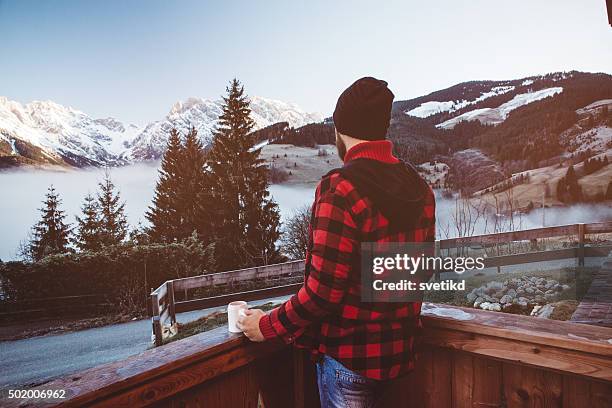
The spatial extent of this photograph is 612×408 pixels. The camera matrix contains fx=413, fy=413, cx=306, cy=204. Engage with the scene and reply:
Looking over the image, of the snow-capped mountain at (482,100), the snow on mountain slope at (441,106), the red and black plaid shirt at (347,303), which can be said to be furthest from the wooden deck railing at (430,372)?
the snow on mountain slope at (441,106)

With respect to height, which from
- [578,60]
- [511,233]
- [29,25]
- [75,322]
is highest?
[29,25]

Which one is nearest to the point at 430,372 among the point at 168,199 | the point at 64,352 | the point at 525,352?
the point at 525,352

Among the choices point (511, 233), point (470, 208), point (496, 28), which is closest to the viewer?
point (496, 28)

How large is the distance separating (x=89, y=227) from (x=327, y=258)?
6.77 metres

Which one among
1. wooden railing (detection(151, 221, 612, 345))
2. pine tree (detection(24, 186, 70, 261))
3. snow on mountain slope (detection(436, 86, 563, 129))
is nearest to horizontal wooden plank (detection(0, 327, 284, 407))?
wooden railing (detection(151, 221, 612, 345))

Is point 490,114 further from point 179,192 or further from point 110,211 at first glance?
point 110,211

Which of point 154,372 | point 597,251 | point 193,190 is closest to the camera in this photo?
point 154,372

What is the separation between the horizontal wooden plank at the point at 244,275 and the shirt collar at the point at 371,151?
543 centimetres

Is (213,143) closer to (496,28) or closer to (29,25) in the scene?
(29,25)

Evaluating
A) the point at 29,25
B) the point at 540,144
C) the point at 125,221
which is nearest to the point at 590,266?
the point at 540,144

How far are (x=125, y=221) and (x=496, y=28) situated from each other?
6.00 m

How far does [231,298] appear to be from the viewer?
629cm

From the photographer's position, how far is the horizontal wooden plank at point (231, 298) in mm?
6082

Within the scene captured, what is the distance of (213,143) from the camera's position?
724cm
